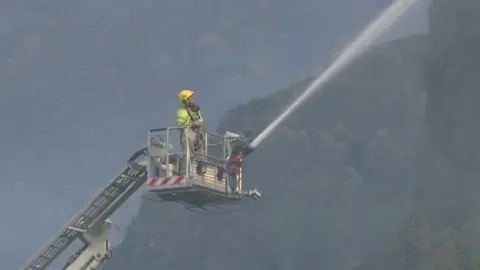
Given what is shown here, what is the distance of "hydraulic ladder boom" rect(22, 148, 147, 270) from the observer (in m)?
26.1

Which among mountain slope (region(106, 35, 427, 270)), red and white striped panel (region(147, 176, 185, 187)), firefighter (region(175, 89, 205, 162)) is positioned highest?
mountain slope (region(106, 35, 427, 270))

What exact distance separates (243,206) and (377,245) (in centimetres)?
12811

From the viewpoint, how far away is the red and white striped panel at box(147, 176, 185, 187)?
25.1 metres

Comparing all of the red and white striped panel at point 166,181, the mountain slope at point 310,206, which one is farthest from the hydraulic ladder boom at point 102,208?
the mountain slope at point 310,206

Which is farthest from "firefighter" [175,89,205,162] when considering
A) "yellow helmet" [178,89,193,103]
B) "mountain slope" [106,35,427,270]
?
"mountain slope" [106,35,427,270]

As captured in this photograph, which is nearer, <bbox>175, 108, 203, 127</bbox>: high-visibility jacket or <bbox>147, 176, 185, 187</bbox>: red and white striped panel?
<bbox>147, 176, 185, 187</bbox>: red and white striped panel

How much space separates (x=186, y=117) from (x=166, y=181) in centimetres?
164

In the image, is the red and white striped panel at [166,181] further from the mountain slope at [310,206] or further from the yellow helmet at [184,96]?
the mountain slope at [310,206]

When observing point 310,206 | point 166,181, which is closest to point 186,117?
point 166,181

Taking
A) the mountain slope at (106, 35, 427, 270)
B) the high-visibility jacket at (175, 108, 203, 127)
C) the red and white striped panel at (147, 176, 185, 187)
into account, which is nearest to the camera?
the red and white striped panel at (147, 176, 185, 187)

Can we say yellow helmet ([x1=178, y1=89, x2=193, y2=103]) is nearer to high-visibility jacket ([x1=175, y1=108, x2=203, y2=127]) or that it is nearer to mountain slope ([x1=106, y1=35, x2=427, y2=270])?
high-visibility jacket ([x1=175, y1=108, x2=203, y2=127])

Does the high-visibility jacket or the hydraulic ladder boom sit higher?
the high-visibility jacket

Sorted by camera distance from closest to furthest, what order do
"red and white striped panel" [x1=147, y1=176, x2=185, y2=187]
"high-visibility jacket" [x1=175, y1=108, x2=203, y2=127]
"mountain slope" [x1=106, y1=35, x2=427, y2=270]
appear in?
"red and white striped panel" [x1=147, y1=176, x2=185, y2=187] < "high-visibility jacket" [x1=175, y1=108, x2=203, y2=127] < "mountain slope" [x1=106, y1=35, x2=427, y2=270]

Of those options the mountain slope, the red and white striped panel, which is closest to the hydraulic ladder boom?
the red and white striped panel
